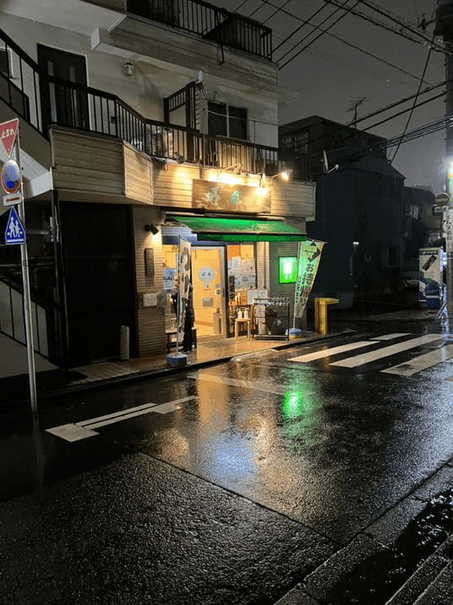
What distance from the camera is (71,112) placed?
424 inches

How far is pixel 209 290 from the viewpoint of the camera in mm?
14094

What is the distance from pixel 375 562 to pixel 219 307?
11.3 metres

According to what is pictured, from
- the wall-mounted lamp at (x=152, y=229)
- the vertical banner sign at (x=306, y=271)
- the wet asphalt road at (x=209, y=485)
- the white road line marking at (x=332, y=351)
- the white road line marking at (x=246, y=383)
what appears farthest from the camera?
the vertical banner sign at (x=306, y=271)

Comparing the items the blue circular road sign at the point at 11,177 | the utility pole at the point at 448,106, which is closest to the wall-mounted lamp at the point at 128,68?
the blue circular road sign at the point at 11,177

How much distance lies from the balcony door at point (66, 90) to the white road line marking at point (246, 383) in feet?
20.8

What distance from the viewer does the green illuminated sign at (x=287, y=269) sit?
1569 cm

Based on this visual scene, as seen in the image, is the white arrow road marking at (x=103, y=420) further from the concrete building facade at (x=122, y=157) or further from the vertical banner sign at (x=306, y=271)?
the vertical banner sign at (x=306, y=271)

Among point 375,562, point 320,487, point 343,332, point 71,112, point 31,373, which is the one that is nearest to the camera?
point 375,562

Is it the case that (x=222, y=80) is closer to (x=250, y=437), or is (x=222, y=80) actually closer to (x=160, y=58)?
(x=160, y=58)

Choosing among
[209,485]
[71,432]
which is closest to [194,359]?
[71,432]

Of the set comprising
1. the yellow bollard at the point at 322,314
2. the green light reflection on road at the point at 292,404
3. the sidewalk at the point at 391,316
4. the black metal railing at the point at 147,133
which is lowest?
the sidewalk at the point at 391,316

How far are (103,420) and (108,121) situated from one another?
294 inches

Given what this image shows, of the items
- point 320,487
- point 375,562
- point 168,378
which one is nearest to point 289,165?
point 168,378

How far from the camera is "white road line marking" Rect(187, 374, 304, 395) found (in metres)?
8.18
